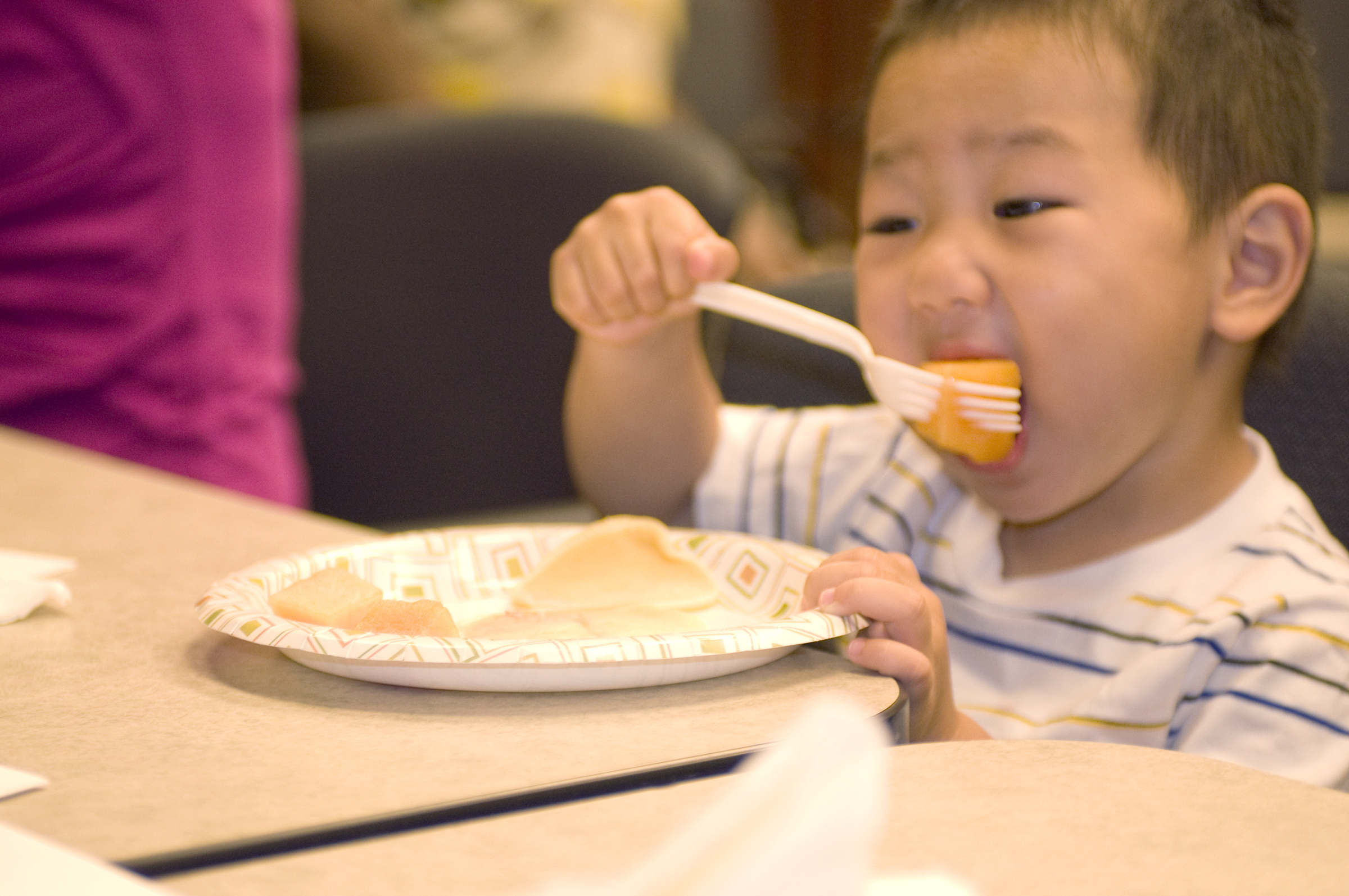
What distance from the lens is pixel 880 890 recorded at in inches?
13.0

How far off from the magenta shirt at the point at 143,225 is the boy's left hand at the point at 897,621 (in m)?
0.99

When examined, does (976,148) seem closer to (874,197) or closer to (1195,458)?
(874,197)

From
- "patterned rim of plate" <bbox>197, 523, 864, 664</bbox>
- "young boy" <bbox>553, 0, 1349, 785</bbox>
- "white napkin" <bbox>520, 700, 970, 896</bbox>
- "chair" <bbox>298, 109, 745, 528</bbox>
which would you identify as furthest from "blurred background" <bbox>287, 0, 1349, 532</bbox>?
"white napkin" <bbox>520, 700, 970, 896</bbox>

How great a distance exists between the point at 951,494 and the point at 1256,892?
0.81 metres

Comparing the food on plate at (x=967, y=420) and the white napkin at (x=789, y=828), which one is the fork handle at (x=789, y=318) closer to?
the food on plate at (x=967, y=420)

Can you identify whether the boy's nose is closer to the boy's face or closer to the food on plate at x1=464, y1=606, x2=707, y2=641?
the boy's face

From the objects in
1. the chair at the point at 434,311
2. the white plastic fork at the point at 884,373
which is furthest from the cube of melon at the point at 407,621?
the chair at the point at 434,311

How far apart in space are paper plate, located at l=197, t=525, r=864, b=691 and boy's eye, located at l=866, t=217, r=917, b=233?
373 millimetres

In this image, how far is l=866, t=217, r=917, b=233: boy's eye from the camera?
3.22 ft

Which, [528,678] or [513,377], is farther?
[513,377]

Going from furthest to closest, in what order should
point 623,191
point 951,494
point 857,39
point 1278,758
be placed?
1. point 857,39
2. point 623,191
3. point 951,494
4. point 1278,758

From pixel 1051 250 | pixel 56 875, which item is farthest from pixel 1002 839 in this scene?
pixel 1051 250

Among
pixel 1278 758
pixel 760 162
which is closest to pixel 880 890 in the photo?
pixel 1278 758

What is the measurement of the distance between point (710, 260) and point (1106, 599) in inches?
16.2
